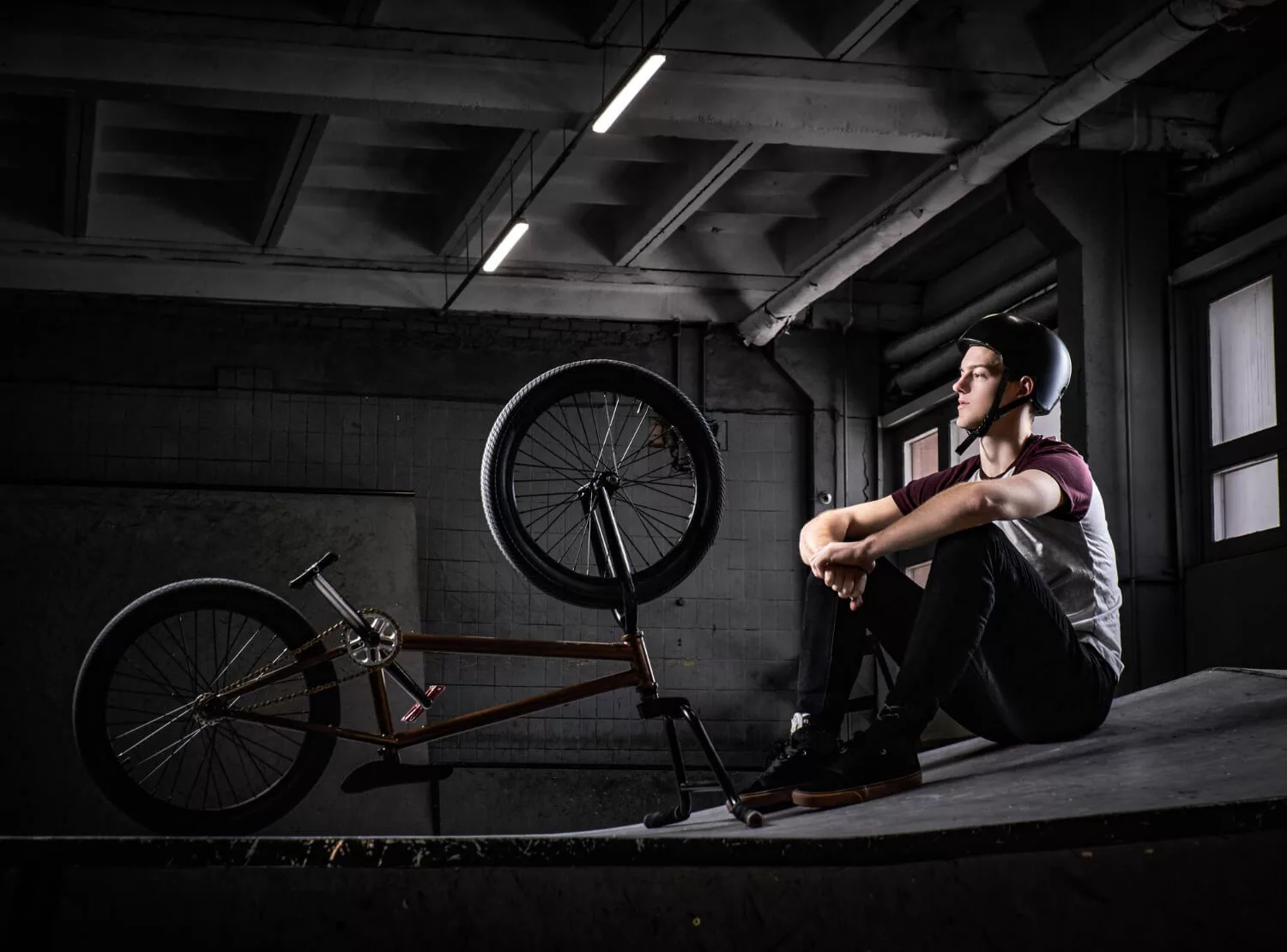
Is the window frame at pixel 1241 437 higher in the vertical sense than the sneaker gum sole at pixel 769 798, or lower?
higher

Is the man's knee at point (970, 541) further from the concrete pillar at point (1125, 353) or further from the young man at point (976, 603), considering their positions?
the concrete pillar at point (1125, 353)

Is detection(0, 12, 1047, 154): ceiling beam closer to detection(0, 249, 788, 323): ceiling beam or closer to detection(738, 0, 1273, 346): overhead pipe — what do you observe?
detection(738, 0, 1273, 346): overhead pipe

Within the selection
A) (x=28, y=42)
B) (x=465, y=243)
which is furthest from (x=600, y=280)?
(x=28, y=42)

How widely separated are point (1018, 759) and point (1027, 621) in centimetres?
33

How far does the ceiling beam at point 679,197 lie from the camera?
21.2 feet

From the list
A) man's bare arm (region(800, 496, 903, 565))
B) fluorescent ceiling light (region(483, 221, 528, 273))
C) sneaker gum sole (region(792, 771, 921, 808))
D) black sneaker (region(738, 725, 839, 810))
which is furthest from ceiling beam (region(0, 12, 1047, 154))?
sneaker gum sole (region(792, 771, 921, 808))

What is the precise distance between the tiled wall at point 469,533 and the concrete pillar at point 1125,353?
9.55 feet

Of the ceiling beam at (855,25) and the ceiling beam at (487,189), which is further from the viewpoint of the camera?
the ceiling beam at (487,189)

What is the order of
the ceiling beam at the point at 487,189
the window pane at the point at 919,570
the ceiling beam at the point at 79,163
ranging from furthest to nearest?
the window pane at the point at 919,570
the ceiling beam at the point at 487,189
the ceiling beam at the point at 79,163

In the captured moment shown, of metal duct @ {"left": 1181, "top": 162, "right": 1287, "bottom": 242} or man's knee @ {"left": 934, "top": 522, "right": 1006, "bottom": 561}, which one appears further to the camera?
metal duct @ {"left": 1181, "top": 162, "right": 1287, "bottom": 242}

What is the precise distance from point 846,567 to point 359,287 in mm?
6062

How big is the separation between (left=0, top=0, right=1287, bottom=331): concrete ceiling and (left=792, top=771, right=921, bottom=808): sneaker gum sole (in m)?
3.28

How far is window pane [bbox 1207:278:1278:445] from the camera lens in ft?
18.7

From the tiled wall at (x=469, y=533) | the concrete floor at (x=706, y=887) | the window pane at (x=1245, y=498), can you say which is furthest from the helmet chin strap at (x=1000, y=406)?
the tiled wall at (x=469, y=533)
